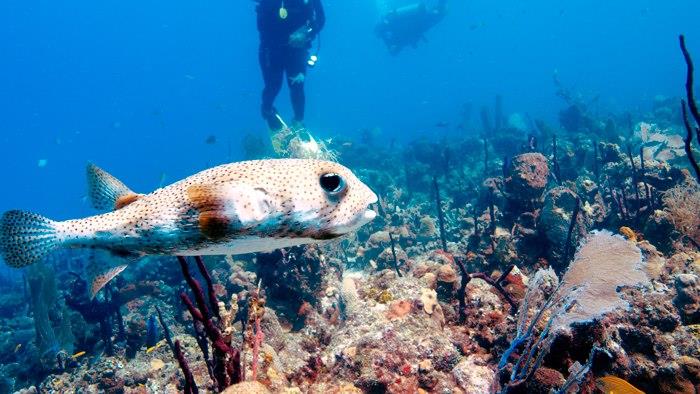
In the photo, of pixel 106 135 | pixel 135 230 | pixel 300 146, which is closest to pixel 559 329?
pixel 135 230

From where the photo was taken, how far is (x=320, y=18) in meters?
15.8

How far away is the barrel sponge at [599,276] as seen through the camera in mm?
3377

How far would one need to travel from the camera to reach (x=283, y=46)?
50.0ft

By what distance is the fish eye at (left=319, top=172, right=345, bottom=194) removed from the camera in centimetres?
211

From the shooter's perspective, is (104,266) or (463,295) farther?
(463,295)

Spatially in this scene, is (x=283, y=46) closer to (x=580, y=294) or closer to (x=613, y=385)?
(x=580, y=294)

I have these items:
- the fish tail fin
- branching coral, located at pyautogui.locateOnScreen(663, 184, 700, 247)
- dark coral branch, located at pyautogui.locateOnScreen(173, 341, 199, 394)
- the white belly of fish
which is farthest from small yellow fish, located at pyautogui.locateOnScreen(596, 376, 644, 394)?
branching coral, located at pyautogui.locateOnScreen(663, 184, 700, 247)

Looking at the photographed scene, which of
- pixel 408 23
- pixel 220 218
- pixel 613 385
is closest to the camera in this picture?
pixel 220 218

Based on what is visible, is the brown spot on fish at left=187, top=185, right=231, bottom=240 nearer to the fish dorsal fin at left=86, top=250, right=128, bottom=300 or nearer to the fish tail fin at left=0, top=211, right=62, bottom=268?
the fish dorsal fin at left=86, top=250, right=128, bottom=300

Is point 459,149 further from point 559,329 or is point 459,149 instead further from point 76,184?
point 76,184

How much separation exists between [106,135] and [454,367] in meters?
203

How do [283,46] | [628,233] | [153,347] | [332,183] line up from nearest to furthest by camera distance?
[332,183] → [628,233] → [153,347] → [283,46]

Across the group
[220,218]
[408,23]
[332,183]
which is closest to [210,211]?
[220,218]

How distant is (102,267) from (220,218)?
3.40ft
